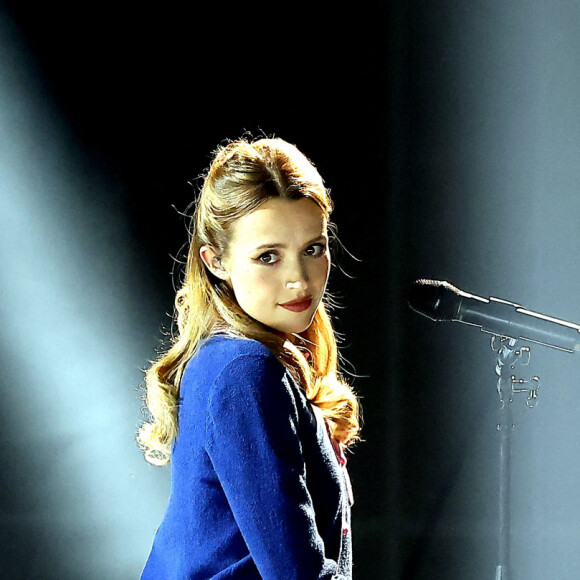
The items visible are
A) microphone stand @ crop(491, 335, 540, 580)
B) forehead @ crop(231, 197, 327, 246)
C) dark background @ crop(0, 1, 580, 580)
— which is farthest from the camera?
dark background @ crop(0, 1, 580, 580)

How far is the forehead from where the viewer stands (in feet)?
3.25

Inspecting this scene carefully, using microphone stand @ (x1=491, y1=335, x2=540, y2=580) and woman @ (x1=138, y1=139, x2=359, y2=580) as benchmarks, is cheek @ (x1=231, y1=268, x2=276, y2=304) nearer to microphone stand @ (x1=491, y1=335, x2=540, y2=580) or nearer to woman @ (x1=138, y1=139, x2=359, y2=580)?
woman @ (x1=138, y1=139, x2=359, y2=580)

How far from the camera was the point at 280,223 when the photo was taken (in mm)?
993

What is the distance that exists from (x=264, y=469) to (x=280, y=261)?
0.83 ft

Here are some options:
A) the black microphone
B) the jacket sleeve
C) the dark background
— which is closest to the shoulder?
the jacket sleeve

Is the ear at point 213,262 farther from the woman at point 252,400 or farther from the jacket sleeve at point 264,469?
the jacket sleeve at point 264,469

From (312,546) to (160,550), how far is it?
23cm

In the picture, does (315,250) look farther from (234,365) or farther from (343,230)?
(343,230)

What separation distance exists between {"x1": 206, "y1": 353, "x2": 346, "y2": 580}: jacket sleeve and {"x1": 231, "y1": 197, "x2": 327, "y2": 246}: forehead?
6.3 inches

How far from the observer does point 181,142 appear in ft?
7.45

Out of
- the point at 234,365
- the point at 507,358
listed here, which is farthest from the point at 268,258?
the point at 507,358

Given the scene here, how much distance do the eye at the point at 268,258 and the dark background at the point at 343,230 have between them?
1274 mm

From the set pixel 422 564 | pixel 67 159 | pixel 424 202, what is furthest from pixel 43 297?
pixel 422 564

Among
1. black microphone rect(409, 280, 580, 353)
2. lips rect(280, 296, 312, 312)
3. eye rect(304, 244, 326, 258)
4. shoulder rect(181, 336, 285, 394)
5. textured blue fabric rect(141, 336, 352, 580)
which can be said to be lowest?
textured blue fabric rect(141, 336, 352, 580)
